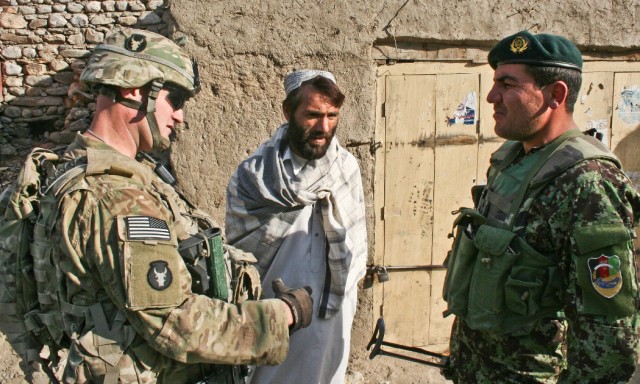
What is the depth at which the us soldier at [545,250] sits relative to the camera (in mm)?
1806

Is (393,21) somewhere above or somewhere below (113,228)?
above

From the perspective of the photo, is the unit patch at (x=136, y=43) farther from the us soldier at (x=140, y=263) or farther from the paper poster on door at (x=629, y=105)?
the paper poster on door at (x=629, y=105)

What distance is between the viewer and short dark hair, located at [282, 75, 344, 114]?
3018mm

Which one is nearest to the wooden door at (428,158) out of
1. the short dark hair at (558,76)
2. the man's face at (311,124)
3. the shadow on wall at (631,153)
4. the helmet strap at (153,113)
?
the shadow on wall at (631,153)

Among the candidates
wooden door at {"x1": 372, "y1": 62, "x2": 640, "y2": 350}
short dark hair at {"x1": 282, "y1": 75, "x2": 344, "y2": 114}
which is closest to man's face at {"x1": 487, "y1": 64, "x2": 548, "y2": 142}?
short dark hair at {"x1": 282, "y1": 75, "x2": 344, "y2": 114}

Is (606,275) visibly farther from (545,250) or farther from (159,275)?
(159,275)

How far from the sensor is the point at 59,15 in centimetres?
417

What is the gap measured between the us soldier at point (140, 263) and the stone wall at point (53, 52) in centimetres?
227

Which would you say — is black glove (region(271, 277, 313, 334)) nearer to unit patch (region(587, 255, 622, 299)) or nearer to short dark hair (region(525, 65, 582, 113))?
unit patch (region(587, 255, 622, 299))

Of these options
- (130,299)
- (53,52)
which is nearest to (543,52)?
(130,299)

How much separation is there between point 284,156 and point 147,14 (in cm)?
178

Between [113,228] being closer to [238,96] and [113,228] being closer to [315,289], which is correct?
[315,289]

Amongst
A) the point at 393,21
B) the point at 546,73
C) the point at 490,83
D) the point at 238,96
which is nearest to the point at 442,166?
the point at 490,83

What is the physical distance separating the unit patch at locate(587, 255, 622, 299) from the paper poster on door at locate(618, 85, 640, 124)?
3.12 m
